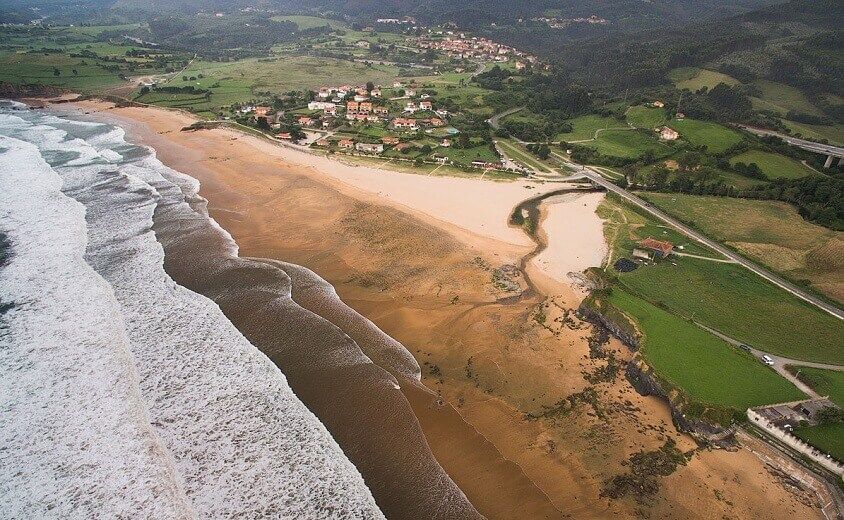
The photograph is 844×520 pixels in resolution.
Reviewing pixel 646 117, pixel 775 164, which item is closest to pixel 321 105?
pixel 646 117

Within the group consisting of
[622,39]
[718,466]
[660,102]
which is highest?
[622,39]

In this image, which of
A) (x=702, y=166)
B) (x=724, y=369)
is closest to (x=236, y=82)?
(x=702, y=166)

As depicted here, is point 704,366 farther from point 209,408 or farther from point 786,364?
point 209,408

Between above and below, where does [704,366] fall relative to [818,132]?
below

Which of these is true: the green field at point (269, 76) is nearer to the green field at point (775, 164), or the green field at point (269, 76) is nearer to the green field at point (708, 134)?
the green field at point (708, 134)

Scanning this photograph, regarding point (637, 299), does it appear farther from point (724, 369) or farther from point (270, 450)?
point (270, 450)

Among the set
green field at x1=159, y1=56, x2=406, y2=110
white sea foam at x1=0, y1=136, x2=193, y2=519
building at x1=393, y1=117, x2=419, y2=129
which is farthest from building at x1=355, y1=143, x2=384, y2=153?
green field at x1=159, y1=56, x2=406, y2=110
